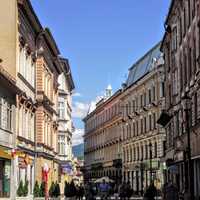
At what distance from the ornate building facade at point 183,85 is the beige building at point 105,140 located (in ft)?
150

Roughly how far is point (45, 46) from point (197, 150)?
83.4 ft

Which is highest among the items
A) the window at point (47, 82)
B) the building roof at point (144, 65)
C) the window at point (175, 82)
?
the building roof at point (144, 65)

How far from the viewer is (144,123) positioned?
8762cm

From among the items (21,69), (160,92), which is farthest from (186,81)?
(160,92)

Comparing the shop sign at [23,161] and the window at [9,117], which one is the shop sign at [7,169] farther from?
the window at [9,117]

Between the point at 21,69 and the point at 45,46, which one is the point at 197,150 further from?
the point at 45,46

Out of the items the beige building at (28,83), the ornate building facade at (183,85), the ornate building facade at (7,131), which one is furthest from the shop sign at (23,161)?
the ornate building facade at (183,85)

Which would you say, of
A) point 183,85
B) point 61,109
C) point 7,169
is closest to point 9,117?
point 7,169

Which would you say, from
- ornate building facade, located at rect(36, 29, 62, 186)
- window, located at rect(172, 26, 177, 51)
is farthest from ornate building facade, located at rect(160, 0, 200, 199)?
ornate building facade, located at rect(36, 29, 62, 186)

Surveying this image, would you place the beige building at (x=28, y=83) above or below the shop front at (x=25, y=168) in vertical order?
above

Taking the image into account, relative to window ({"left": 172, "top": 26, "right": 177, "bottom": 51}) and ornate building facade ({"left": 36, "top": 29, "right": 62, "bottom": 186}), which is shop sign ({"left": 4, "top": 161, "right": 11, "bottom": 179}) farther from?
window ({"left": 172, "top": 26, "right": 177, "bottom": 51})

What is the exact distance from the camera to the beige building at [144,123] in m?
78.6

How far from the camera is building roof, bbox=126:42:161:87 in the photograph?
3457 inches

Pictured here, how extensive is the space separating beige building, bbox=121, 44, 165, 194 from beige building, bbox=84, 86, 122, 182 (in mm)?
5507
